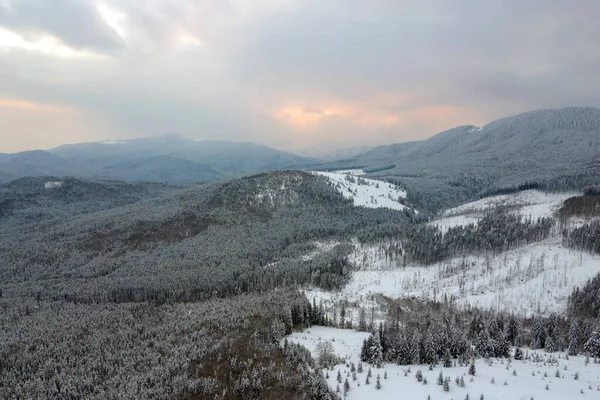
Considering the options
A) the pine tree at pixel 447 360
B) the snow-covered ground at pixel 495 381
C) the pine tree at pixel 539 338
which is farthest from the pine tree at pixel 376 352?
the pine tree at pixel 539 338

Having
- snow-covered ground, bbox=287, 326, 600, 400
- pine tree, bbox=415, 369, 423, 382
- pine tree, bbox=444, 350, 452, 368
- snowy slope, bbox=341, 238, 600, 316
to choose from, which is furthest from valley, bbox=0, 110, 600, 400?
snowy slope, bbox=341, 238, 600, 316

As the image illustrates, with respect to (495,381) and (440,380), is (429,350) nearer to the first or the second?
(440,380)

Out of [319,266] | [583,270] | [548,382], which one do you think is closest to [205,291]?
[319,266]

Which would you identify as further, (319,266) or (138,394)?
(319,266)

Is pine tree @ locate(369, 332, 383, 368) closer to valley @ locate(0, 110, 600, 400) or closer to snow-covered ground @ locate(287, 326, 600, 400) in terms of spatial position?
valley @ locate(0, 110, 600, 400)

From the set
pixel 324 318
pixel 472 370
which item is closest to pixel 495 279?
pixel 324 318

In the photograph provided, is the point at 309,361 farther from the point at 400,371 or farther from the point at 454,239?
the point at 454,239
